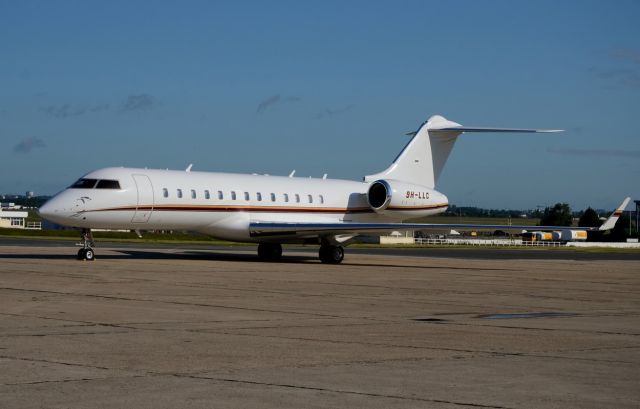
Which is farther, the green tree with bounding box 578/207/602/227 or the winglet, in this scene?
the green tree with bounding box 578/207/602/227

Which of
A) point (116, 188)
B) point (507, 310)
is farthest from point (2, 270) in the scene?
point (507, 310)

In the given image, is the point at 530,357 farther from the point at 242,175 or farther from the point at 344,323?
the point at 242,175

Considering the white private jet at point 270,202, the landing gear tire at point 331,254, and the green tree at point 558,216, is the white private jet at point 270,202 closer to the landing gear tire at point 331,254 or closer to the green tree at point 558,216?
the landing gear tire at point 331,254

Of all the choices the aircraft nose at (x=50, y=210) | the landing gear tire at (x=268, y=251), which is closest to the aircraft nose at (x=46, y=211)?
the aircraft nose at (x=50, y=210)

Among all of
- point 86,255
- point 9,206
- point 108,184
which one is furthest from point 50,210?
point 9,206

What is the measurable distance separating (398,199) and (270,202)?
560 centimetres

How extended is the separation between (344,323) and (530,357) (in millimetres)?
3818

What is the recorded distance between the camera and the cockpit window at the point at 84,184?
29511mm

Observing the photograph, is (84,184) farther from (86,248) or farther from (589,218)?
(589,218)

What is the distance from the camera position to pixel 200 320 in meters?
13.5

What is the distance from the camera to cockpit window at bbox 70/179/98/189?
29.5 metres

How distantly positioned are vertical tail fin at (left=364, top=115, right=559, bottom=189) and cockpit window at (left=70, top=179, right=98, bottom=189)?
1307 centimetres

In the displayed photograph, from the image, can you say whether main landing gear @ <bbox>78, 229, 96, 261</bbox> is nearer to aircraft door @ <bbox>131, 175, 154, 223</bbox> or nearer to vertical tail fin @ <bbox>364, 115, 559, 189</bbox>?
aircraft door @ <bbox>131, 175, 154, 223</bbox>

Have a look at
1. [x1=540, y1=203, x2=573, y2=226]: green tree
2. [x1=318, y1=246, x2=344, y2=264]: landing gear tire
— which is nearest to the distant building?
[x1=540, y1=203, x2=573, y2=226]: green tree
